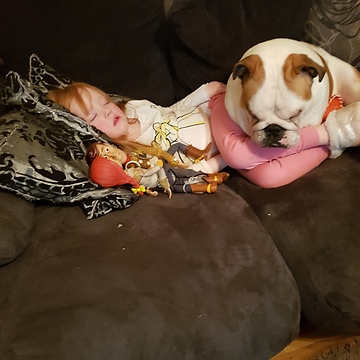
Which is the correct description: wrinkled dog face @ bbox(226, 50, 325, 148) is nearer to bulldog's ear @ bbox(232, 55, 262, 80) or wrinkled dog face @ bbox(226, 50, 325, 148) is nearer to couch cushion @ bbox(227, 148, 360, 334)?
bulldog's ear @ bbox(232, 55, 262, 80)

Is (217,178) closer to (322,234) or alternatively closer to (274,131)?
(274,131)

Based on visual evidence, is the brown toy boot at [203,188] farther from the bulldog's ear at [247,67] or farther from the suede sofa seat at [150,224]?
the bulldog's ear at [247,67]

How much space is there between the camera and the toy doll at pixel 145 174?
4.44 feet

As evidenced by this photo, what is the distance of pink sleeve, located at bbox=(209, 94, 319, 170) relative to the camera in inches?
57.5

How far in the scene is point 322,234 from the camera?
1.26 metres

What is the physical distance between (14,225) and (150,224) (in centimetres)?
36

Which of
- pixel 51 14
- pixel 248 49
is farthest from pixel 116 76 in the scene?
pixel 248 49

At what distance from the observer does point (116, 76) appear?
65.1 inches

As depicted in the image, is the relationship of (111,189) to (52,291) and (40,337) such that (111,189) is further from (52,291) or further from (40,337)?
(40,337)

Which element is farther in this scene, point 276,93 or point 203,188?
point 203,188

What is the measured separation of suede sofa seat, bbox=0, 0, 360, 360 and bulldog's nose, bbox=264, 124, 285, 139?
179mm

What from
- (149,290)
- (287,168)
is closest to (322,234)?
(287,168)

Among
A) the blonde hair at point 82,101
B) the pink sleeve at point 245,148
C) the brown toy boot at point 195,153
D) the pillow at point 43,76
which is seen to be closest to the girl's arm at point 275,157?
the pink sleeve at point 245,148

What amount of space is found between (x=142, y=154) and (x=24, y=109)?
0.39 meters
